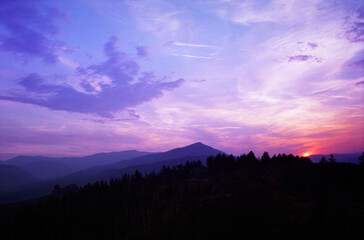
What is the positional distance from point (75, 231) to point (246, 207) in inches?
2463

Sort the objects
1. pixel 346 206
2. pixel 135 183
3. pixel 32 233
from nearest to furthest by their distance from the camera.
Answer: pixel 346 206
pixel 32 233
pixel 135 183

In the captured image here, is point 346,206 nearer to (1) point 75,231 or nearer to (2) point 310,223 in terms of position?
(2) point 310,223

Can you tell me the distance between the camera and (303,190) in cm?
9906

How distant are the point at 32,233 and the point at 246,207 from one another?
7548 centimetres

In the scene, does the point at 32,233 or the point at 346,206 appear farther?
the point at 32,233

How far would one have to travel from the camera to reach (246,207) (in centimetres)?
8212

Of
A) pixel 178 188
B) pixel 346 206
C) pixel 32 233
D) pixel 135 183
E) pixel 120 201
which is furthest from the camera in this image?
pixel 135 183

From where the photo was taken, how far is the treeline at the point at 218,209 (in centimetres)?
6638

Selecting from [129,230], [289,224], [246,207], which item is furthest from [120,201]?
[289,224]

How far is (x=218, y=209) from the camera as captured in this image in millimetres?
86562

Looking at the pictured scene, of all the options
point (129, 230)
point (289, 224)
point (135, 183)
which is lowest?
point (129, 230)

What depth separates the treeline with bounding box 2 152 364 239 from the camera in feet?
218

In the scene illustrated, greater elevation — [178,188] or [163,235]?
[178,188]

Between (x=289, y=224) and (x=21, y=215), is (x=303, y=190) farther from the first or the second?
(x=21, y=215)
